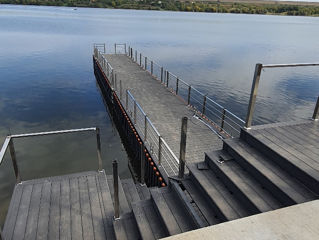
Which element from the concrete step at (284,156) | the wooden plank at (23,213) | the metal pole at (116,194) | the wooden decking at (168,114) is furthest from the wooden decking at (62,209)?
the concrete step at (284,156)

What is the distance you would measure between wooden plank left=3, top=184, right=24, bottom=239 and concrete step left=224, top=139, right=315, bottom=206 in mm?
4469

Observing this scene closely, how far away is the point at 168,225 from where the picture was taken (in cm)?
421

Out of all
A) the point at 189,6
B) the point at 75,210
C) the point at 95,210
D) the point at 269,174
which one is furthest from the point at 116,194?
the point at 189,6

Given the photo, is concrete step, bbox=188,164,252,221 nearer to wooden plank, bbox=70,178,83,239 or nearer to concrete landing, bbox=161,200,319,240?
concrete landing, bbox=161,200,319,240

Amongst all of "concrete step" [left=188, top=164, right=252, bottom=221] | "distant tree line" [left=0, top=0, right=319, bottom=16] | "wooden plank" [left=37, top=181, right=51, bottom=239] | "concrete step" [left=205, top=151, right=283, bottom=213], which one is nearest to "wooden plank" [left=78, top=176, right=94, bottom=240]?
"wooden plank" [left=37, top=181, right=51, bottom=239]

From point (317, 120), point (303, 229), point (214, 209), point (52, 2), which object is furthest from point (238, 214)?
point (52, 2)

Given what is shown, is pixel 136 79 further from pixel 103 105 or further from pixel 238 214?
pixel 238 214

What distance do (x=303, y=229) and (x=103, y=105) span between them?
18.7 metres

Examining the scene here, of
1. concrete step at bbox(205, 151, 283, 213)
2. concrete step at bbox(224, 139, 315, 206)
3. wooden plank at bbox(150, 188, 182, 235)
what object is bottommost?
wooden plank at bbox(150, 188, 182, 235)

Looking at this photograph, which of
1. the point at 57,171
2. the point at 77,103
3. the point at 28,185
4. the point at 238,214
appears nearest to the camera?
the point at 238,214

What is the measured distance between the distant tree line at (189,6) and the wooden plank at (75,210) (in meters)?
164

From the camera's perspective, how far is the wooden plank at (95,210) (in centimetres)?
469

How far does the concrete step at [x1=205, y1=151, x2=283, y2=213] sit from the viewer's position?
387 centimetres

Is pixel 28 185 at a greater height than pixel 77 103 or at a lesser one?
greater
